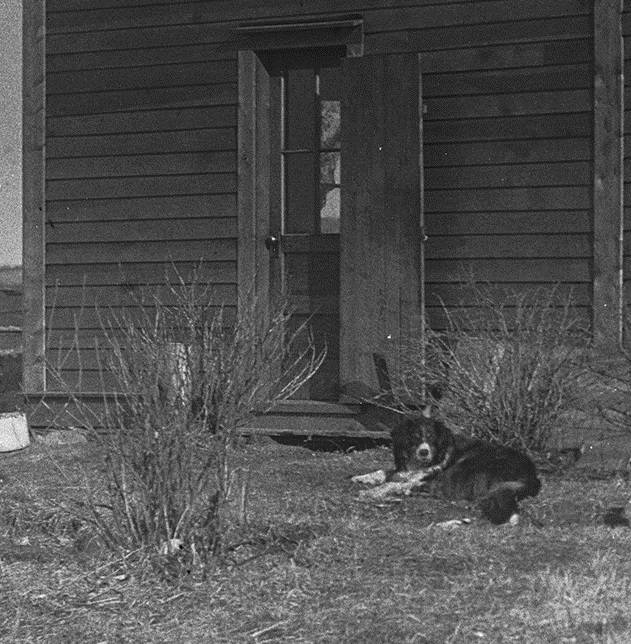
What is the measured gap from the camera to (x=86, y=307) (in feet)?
31.1

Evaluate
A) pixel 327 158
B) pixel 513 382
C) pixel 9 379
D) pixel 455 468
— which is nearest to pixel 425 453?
pixel 455 468

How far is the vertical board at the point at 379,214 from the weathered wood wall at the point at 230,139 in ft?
0.88

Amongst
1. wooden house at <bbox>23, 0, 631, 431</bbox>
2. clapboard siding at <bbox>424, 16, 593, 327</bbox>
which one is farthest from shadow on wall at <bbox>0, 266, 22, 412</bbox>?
clapboard siding at <bbox>424, 16, 593, 327</bbox>

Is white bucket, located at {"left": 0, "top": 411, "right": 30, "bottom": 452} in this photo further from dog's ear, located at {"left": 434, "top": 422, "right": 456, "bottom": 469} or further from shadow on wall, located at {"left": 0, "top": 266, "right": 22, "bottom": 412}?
dog's ear, located at {"left": 434, "top": 422, "right": 456, "bottom": 469}

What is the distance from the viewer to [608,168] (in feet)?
26.2

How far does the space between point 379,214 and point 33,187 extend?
2987mm

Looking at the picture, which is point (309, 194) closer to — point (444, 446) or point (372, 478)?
point (372, 478)

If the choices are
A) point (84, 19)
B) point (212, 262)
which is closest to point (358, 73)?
point (212, 262)

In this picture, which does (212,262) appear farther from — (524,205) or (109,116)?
(524,205)

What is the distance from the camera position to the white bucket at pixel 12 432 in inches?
344

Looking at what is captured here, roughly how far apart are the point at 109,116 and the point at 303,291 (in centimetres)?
213

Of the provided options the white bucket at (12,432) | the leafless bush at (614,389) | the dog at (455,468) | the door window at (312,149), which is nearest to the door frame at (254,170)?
the door window at (312,149)

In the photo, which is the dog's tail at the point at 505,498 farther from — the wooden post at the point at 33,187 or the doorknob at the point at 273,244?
the wooden post at the point at 33,187

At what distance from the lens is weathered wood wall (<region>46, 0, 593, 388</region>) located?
26.7 ft
